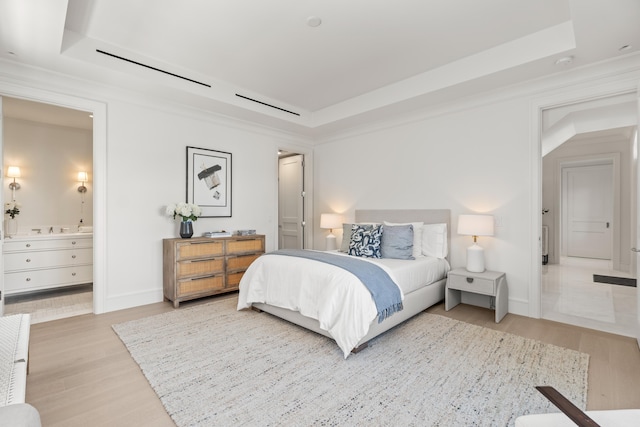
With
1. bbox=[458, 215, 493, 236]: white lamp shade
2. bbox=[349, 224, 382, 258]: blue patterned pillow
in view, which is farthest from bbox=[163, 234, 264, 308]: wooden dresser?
bbox=[458, 215, 493, 236]: white lamp shade

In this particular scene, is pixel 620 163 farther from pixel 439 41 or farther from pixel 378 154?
pixel 439 41

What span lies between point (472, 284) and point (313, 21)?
3086 mm

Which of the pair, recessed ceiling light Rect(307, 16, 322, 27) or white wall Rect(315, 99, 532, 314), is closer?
recessed ceiling light Rect(307, 16, 322, 27)

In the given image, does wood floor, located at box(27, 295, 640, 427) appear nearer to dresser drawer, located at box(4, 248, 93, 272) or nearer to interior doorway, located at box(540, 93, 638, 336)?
interior doorway, located at box(540, 93, 638, 336)

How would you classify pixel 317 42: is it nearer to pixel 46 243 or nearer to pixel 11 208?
pixel 46 243

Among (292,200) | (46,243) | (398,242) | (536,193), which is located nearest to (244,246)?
(292,200)

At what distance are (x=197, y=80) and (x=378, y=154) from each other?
2755 millimetres

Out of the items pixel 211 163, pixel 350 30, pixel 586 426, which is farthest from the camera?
pixel 211 163

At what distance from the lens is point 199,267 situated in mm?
3916

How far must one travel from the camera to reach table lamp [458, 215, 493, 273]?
3.40 metres

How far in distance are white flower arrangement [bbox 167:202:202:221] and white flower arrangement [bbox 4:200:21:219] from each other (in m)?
2.32

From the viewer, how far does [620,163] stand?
5855mm

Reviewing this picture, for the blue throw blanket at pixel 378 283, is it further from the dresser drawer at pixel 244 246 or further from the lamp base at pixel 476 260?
the dresser drawer at pixel 244 246

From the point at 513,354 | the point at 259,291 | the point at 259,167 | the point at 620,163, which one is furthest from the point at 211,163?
the point at 620,163
